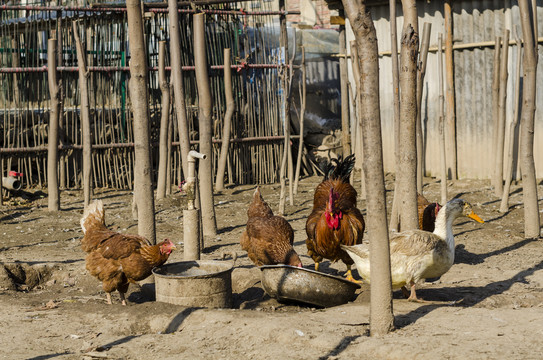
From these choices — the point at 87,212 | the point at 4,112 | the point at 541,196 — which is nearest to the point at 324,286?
the point at 87,212

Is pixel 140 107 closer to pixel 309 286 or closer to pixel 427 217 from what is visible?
pixel 309 286

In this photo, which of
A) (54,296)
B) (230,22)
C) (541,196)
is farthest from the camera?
(230,22)

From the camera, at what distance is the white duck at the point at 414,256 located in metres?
6.36

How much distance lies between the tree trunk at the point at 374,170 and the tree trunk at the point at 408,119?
1.79 m

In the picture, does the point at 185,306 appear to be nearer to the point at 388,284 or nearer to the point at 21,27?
the point at 388,284

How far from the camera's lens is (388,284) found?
210 inches

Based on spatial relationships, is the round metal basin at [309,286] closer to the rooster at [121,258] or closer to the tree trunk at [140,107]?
the rooster at [121,258]

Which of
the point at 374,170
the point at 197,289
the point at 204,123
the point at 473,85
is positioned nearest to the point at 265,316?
the point at 197,289

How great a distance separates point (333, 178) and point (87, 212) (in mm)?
2982

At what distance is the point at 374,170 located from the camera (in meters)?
5.21

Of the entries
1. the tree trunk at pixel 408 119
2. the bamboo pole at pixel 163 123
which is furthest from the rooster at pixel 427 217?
the bamboo pole at pixel 163 123

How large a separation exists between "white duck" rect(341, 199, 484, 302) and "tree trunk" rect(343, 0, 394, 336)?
1.00m

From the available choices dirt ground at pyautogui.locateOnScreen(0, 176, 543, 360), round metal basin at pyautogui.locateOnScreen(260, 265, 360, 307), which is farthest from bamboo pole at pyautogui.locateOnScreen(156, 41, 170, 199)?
round metal basin at pyautogui.locateOnScreen(260, 265, 360, 307)

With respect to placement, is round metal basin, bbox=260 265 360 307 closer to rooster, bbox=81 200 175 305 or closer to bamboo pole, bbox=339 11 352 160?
rooster, bbox=81 200 175 305
